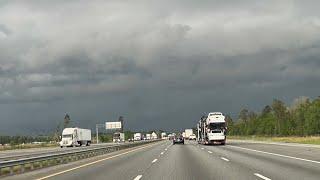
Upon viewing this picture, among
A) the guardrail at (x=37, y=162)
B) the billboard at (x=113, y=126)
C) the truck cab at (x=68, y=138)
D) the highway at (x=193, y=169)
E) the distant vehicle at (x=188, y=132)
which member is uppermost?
the billboard at (x=113, y=126)

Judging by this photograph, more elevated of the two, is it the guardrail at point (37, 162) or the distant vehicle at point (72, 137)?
the distant vehicle at point (72, 137)

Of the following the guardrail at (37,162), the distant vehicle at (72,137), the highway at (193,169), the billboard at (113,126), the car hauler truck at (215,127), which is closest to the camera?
the highway at (193,169)

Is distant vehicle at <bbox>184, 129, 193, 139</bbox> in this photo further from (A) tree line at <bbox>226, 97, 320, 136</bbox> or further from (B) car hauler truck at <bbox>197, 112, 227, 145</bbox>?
(B) car hauler truck at <bbox>197, 112, 227, 145</bbox>

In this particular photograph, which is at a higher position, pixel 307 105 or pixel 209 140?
pixel 307 105

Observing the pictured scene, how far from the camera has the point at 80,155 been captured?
41188 mm

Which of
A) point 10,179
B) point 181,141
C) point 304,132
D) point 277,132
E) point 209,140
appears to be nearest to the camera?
point 10,179

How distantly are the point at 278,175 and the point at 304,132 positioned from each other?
14635cm

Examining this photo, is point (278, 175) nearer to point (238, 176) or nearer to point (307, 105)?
point (238, 176)

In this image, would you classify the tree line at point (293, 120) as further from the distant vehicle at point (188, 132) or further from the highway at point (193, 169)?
the highway at point (193, 169)

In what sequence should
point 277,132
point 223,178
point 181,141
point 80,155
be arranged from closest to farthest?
1. point 223,178
2. point 80,155
3. point 181,141
4. point 277,132

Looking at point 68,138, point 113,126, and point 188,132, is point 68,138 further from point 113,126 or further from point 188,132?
point 188,132

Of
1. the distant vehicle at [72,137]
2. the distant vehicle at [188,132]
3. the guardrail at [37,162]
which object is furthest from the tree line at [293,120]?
the guardrail at [37,162]

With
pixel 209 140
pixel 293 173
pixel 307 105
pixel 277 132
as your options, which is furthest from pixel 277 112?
pixel 293 173

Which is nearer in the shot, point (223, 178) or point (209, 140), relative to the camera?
point (223, 178)
